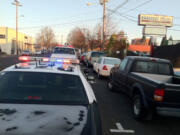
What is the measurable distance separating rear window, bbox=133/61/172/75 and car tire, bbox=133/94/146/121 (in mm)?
1329

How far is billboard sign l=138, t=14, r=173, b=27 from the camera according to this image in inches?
1971

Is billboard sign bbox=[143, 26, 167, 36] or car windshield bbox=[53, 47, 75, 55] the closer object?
car windshield bbox=[53, 47, 75, 55]

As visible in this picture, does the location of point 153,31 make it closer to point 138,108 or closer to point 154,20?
point 154,20

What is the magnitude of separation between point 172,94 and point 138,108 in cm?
112

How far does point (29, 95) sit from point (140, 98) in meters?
3.22

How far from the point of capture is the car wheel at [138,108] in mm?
4930

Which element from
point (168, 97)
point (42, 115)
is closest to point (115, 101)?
point (168, 97)

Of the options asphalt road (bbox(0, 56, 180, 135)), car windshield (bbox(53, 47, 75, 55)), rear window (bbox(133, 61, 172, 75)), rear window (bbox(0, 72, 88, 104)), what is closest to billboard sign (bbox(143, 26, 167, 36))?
car windshield (bbox(53, 47, 75, 55))

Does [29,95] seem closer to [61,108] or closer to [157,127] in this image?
[61,108]

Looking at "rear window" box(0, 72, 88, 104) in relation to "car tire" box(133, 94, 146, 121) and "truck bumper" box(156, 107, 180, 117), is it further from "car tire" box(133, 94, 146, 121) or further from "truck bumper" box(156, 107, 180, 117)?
"car tire" box(133, 94, 146, 121)

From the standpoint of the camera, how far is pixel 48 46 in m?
97.2

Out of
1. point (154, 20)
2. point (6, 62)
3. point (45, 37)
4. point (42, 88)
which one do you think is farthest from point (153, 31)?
point (45, 37)

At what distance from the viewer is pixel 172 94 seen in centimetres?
431

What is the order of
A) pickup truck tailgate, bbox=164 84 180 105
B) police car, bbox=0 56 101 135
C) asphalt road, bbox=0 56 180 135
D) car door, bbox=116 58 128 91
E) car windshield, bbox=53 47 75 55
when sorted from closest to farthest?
police car, bbox=0 56 101 135 < pickup truck tailgate, bbox=164 84 180 105 < asphalt road, bbox=0 56 180 135 < car door, bbox=116 58 128 91 < car windshield, bbox=53 47 75 55
